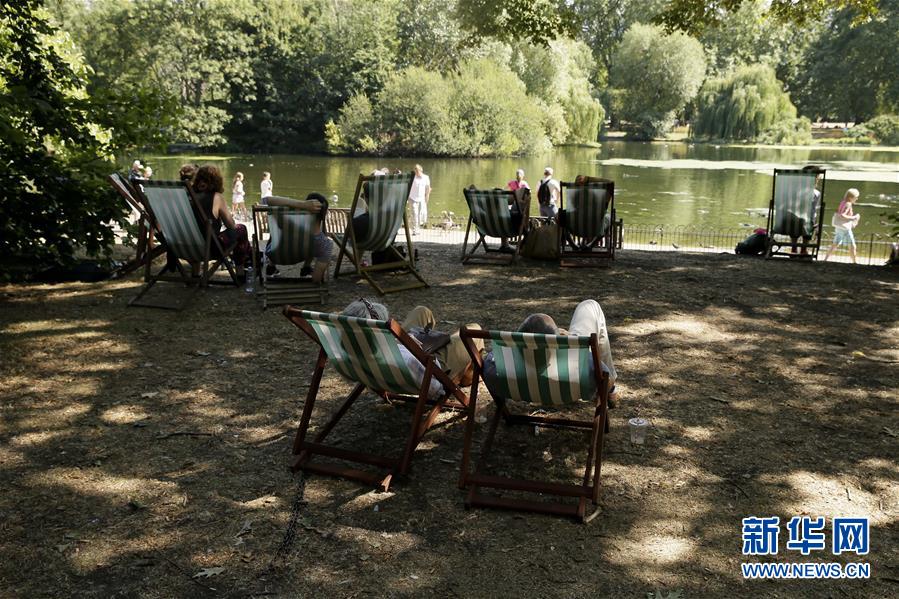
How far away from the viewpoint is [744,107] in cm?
4769

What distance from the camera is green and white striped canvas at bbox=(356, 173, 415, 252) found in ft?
23.4

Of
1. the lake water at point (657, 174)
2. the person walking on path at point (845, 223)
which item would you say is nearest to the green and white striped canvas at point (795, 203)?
the person walking on path at point (845, 223)

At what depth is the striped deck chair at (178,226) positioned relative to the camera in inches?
253

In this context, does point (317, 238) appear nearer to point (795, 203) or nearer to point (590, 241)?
point (590, 241)

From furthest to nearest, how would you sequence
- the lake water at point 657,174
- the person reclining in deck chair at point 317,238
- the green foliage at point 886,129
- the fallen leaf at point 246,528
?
the green foliage at point 886,129, the lake water at point 657,174, the person reclining in deck chair at point 317,238, the fallen leaf at point 246,528

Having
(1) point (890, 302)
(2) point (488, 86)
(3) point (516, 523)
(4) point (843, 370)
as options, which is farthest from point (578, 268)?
(2) point (488, 86)

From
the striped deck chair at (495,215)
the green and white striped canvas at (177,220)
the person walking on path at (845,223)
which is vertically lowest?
the person walking on path at (845,223)

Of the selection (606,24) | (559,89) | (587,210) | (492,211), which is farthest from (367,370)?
(606,24)

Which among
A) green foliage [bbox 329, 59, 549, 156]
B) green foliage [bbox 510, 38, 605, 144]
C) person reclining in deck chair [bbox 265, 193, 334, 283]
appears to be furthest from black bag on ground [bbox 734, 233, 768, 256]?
green foliage [bbox 510, 38, 605, 144]

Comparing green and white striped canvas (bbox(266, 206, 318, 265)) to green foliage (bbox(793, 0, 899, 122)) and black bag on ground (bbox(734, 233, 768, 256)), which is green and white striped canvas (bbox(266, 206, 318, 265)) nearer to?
black bag on ground (bbox(734, 233, 768, 256))

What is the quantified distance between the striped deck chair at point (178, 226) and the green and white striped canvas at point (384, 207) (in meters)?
1.36

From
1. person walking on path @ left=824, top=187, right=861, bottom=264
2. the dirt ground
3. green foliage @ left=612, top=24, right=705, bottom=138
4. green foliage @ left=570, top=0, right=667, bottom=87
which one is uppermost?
green foliage @ left=570, top=0, right=667, bottom=87

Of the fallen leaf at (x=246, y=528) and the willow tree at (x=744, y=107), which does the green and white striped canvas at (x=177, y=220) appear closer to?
the fallen leaf at (x=246, y=528)

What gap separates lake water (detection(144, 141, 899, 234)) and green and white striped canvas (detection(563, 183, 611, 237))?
39.6ft
